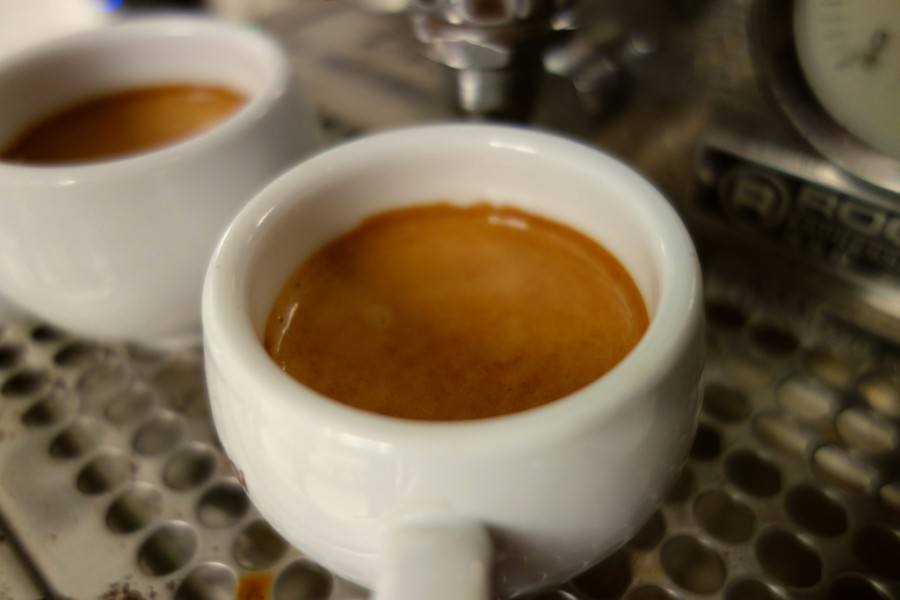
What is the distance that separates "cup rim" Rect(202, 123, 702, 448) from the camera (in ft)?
0.72

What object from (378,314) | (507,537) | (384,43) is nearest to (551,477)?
(507,537)

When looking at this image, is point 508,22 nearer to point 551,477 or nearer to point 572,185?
point 572,185

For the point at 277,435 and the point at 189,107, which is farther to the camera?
the point at 189,107

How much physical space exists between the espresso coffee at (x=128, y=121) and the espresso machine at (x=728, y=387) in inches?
4.1

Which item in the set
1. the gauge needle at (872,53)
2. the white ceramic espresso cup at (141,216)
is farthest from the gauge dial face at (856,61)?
the white ceramic espresso cup at (141,216)

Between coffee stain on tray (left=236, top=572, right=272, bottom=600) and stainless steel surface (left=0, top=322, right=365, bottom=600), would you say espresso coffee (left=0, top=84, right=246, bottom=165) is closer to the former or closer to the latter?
stainless steel surface (left=0, top=322, right=365, bottom=600)

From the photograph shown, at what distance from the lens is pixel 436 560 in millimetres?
211

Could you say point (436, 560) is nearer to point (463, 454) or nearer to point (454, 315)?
point (463, 454)

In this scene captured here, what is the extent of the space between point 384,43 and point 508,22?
0.89 ft

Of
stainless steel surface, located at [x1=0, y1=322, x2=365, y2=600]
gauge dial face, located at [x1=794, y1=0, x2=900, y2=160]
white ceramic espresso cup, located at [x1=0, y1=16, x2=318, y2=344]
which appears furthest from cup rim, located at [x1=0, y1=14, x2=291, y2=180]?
gauge dial face, located at [x1=794, y1=0, x2=900, y2=160]

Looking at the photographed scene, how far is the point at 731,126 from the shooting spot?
1.25 feet

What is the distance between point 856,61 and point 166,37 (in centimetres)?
36

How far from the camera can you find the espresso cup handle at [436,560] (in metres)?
0.21

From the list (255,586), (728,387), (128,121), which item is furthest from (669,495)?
(128,121)
